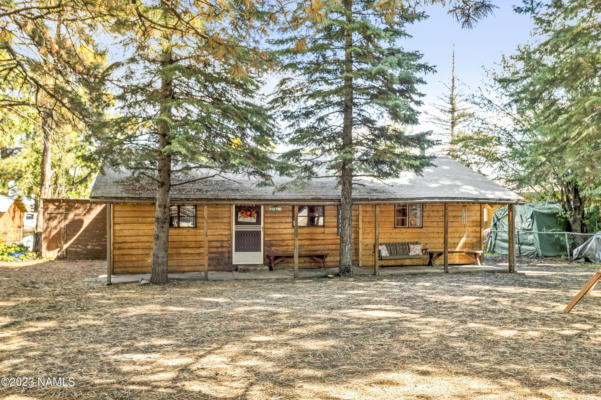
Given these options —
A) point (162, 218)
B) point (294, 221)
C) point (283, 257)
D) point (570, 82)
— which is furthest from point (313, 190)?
point (570, 82)

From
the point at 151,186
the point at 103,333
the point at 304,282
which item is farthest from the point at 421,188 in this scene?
the point at 103,333

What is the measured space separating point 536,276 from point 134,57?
43.1 feet

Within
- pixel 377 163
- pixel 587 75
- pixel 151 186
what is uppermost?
pixel 587 75

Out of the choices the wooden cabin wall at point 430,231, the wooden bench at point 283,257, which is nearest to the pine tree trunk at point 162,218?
the wooden bench at point 283,257

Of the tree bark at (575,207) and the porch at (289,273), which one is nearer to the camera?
the porch at (289,273)

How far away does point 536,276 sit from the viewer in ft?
40.5

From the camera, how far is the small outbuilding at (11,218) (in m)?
23.9

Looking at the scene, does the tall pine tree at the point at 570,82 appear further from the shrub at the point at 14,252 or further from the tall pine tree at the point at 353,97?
the shrub at the point at 14,252

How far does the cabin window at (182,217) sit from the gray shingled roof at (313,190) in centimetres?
92

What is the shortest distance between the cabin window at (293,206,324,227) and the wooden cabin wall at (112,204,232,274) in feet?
8.19

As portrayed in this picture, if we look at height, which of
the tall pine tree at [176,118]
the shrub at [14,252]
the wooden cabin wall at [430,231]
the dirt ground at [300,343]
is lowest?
the dirt ground at [300,343]

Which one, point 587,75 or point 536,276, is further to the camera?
point 536,276

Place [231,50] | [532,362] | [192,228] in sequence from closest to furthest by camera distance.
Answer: [532,362]
[231,50]
[192,228]

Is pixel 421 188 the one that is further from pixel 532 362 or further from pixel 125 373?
pixel 125 373
